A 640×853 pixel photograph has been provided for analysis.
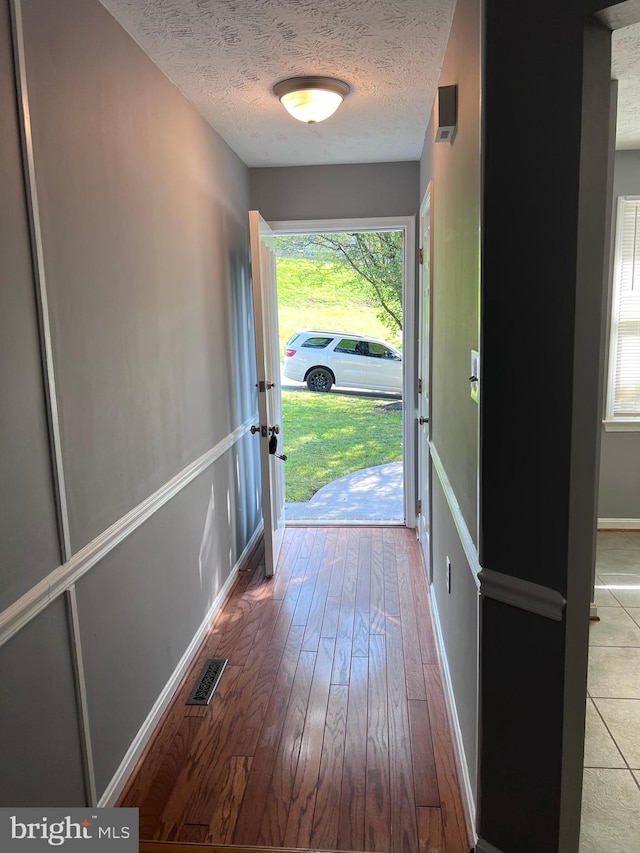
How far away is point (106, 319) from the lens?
6.01 feet

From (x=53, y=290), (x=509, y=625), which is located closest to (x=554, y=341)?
(x=509, y=625)

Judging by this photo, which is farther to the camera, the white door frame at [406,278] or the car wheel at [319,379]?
the car wheel at [319,379]

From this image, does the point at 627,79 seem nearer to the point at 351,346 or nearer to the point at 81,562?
the point at 81,562

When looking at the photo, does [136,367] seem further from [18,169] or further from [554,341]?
[554,341]

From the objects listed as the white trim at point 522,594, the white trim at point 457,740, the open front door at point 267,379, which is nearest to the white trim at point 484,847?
the white trim at point 457,740

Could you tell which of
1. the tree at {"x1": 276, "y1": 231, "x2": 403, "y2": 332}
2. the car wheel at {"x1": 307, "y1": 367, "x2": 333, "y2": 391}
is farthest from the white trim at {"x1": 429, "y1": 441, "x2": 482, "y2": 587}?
the tree at {"x1": 276, "y1": 231, "x2": 403, "y2": 332}

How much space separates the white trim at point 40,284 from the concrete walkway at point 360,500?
307 cm

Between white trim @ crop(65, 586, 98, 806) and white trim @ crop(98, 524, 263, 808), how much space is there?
127mm

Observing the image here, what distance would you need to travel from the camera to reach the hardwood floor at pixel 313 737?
69.0 inches

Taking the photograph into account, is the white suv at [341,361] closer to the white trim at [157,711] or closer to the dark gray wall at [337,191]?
the dark gray wall at [337,191]

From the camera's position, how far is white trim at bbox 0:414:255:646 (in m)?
1.33

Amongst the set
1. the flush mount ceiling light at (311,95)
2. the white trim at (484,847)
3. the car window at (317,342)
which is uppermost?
the flush mount ceiling light at (311,95)

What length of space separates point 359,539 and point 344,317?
18.6ft

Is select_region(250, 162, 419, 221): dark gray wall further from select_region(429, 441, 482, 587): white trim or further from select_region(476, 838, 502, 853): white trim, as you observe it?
select_region(476, 838, 502, 853): white trim
